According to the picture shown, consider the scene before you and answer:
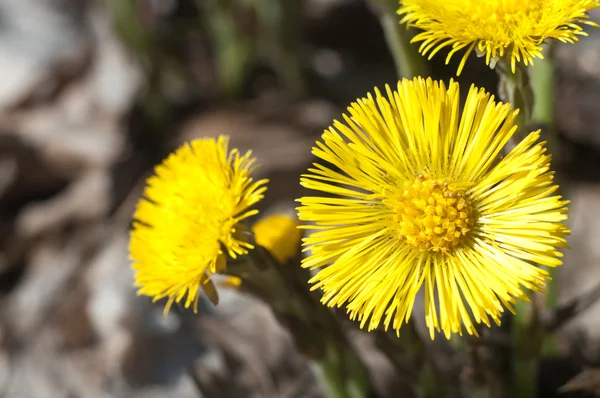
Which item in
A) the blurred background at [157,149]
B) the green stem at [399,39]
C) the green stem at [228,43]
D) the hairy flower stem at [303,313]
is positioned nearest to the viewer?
the hairy flower stem at [303,313]

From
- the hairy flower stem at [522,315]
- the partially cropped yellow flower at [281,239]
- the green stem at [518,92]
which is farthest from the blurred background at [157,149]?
the green stem at [518,92]

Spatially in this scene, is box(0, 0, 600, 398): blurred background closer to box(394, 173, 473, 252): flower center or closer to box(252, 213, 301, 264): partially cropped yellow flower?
box(252, 213, 301, 264): partially cropped yellow flower

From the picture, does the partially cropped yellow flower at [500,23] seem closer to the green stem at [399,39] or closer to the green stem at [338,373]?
the green stem at [399,39]

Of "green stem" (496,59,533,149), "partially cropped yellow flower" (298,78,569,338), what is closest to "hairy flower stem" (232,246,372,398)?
"partially cropped yellow flower" (298,78,569,338)

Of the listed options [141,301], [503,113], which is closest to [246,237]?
[503,113]

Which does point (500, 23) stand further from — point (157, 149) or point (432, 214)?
point (157, 149)

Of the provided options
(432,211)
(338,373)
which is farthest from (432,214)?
(338,373)
